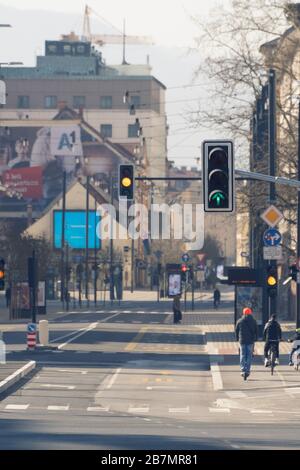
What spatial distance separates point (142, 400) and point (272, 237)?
436 inches

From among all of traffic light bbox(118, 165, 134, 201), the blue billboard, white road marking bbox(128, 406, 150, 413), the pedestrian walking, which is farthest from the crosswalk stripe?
the blue billboard

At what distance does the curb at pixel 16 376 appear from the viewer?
31.3 meters

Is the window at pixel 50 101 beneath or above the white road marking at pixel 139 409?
above

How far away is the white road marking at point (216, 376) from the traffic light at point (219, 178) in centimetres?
875

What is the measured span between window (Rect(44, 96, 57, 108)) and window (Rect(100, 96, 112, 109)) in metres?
6.35

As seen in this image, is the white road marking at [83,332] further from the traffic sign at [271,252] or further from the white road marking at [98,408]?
the white road marking at [98,408]

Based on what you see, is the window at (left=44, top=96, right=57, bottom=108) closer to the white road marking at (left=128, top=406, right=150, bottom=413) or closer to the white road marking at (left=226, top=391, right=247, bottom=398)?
the white road marking at (left=226, top=391, right=247, bottom=398)

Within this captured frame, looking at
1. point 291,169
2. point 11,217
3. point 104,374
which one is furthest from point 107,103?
point 104,374

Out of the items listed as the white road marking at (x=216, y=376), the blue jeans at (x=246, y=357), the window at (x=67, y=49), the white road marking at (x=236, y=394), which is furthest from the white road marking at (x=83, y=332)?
the window at (x=67, y=49)

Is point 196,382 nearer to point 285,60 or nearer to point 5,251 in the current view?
Result: point 285,60

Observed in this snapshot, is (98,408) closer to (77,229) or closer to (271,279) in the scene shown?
(271,279)

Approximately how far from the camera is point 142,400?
29.9m

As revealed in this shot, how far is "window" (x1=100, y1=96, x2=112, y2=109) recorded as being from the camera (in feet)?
601

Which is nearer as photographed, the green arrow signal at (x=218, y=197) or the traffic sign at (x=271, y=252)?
the green arrow signal at (x=218, y=197)
